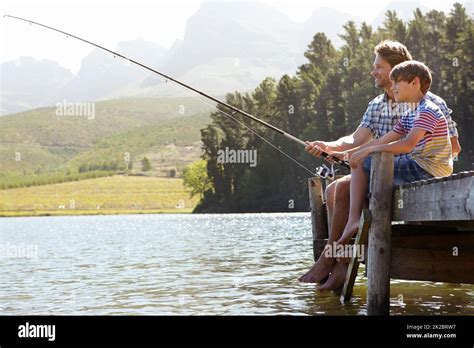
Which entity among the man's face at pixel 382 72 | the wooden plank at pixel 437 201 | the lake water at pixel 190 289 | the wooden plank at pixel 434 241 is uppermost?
the man's face at pixel 382 72

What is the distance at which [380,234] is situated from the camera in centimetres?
733

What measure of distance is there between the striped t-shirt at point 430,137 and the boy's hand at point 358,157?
437 millimetres

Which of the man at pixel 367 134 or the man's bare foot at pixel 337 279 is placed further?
the man's bare foot at pixel 337 279

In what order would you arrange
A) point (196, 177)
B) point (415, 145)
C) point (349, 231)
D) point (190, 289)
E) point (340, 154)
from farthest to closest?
point (196, 177), point (190, 289), point (340, 154), point (349, 231), point (415, 145)

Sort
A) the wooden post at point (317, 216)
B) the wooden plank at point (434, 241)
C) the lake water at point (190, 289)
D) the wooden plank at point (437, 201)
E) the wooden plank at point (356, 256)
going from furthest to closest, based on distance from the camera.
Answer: the wooden post at point (317, 216) < the lake water at point (190, 289) < the wooden plank at point (434, 241) < the wooden plank at point (356, 256) < the wooden plank at point (437, 201)

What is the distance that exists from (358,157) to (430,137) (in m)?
0.68

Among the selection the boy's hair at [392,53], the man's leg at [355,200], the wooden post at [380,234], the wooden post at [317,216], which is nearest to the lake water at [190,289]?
the wooden post at [317,216]

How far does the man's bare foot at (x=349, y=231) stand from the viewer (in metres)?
8.09

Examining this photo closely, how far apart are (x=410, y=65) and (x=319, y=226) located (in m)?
3.61

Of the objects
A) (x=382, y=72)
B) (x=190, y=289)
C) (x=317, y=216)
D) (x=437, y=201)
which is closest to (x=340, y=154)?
(x=382, y=72)

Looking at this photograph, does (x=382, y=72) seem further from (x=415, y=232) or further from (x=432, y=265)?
(x=432, y=265)

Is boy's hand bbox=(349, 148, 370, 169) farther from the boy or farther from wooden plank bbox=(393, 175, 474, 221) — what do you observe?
wooden plank bbox=(393, 175, 474, 221)

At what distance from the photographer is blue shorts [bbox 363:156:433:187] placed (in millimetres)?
7617

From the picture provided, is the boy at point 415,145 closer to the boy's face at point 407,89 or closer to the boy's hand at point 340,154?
the boy's face at point 407,89
